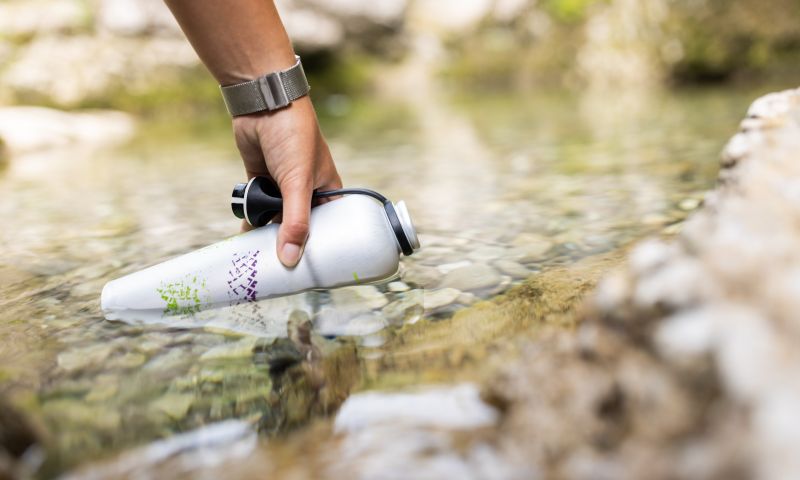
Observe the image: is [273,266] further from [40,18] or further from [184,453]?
[40,18]

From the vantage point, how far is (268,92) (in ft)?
6.07

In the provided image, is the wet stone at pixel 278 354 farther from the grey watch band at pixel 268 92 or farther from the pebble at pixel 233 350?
the grey watch band at pixel 268 92

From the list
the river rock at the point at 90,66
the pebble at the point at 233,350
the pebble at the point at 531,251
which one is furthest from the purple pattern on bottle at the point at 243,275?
the river rock at the point at 90,66

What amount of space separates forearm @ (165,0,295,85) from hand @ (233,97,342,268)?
139 mm

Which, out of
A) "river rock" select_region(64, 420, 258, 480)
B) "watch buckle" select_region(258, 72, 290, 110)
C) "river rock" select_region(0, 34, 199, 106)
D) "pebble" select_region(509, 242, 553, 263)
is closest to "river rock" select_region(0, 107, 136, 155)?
"river rock" select_region(0, 34, 199, 106)

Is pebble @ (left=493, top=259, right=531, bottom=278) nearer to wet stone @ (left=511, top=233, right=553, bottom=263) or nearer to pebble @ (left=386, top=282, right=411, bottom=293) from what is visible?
wet stone @ (left=511, top=233, right=553, bottom=263)

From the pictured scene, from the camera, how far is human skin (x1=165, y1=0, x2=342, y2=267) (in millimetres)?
1740

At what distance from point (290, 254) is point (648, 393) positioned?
1.14 meters

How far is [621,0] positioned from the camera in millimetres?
11180

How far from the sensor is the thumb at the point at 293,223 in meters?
1.71

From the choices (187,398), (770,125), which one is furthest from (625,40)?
(187,398)

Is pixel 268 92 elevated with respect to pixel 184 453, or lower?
elevated

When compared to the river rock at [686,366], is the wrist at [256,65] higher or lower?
higher

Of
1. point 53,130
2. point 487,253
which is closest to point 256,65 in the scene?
point 487,253
